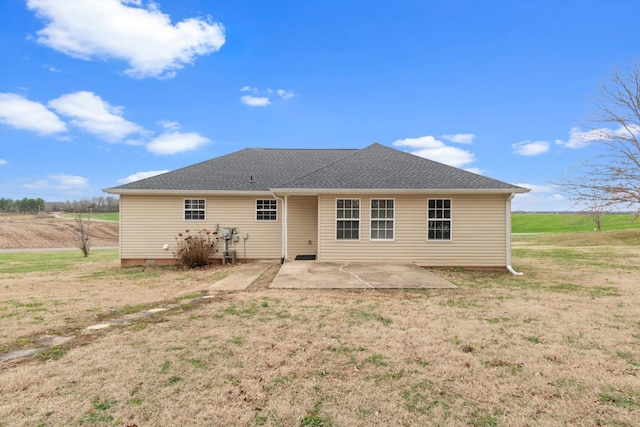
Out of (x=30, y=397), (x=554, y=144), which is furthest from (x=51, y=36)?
(x=554, y=144)

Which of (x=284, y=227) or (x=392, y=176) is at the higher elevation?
(x=392, y=176)

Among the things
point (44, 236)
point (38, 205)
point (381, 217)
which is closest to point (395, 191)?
point (381, 217)

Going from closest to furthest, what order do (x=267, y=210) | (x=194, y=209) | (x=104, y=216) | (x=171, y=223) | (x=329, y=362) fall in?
(x=329, y=362) < (x=171, y=223) < (x=194, y=209) < (x=267, y=210) < (x=104, y=216)

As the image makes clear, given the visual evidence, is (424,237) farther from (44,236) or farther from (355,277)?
(44,236)

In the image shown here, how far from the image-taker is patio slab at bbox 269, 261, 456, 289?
8.26 m

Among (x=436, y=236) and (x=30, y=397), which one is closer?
(x=30, y=397)

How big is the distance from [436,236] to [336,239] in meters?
3.41

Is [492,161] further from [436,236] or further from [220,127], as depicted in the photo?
[220,127]

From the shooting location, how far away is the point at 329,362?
387cm

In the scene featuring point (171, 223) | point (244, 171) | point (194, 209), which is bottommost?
point (171, 223)

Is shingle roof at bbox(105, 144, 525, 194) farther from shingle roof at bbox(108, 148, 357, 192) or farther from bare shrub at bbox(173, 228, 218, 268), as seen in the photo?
bare shrub at bbox(173, 228, 218, 268)

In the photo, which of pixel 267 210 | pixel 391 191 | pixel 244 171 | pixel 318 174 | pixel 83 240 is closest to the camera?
pixel 391 191

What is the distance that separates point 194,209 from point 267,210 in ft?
9.26

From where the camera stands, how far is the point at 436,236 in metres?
11.5
